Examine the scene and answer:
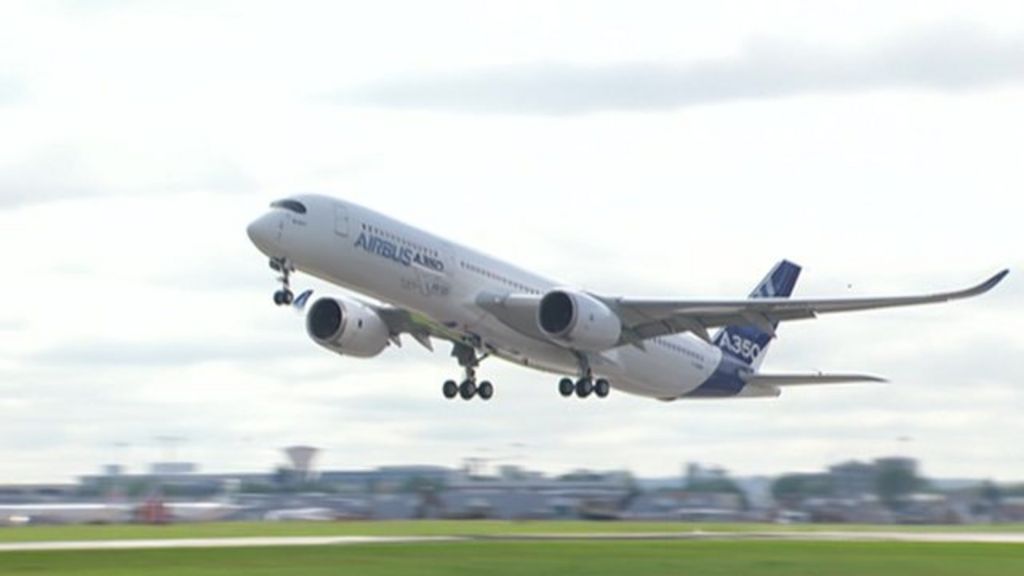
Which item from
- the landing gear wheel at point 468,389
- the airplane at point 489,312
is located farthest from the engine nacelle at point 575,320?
the landing gear wheel at point 468,389

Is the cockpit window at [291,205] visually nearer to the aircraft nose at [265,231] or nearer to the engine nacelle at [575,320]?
the aircraft nose at [265,231]

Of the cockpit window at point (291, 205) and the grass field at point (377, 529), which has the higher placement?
the cockpit window at point (291, 205)

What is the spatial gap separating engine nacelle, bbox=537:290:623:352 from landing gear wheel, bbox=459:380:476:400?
639cm

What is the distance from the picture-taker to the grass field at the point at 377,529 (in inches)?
2667

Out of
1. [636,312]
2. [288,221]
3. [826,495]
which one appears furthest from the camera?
[826,495]

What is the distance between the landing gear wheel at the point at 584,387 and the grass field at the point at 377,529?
5054 millimetres

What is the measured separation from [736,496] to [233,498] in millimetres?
31787

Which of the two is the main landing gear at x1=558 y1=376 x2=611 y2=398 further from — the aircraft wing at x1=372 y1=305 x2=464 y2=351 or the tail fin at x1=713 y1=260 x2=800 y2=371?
the tail fin at x1=713 y1=260 x2=800 y2=371

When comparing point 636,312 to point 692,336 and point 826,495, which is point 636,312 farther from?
point 826,495

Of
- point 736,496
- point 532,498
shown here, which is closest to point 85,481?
point 532,498

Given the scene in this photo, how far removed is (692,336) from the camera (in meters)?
74.1

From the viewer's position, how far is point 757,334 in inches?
3103

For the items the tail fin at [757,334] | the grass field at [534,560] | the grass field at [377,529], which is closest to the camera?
the grass field at [534,560]

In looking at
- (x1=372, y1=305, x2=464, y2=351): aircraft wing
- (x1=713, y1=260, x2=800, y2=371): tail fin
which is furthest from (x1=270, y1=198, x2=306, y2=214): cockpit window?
(x1=713, y1=260, x2=800, y2=371): tail fin
